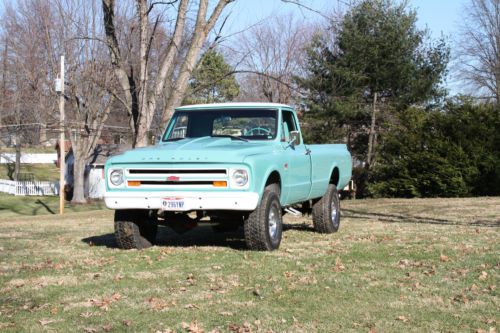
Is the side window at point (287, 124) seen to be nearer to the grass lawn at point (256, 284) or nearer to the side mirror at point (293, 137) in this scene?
the side mirror at point (293, 137)

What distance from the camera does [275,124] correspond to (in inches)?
392

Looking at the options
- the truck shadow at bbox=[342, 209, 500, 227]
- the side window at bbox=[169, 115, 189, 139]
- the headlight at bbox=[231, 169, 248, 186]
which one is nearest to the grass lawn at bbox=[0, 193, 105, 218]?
the truck shadow at bbox=[342, 209, 500, 227]

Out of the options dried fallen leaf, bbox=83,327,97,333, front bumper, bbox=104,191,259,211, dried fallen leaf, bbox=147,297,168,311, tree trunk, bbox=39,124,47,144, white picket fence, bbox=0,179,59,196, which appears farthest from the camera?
white picket fence, bbox=0,179,59,196

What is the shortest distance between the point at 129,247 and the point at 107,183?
0.98m

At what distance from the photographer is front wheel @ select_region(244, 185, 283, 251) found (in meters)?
8.66

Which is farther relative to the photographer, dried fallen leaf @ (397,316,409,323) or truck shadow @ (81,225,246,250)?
truck shadow @ (81,225,246,250)

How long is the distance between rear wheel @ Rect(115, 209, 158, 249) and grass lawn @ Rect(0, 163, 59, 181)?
5563cm

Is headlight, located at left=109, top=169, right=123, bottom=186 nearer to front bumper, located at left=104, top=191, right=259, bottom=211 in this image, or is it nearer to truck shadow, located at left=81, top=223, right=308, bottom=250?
front bumper, located at left=104, top=191, right=259, bottom=211

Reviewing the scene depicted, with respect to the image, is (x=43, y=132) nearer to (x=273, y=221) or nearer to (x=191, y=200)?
(x=273, y=221)

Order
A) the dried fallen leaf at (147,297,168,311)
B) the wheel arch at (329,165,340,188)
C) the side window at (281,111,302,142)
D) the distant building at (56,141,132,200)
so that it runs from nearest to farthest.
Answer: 1. the dried fallen leaf at (147,297,168,311)
2. the side window at (281,111,302,142)
3. the wheel arch at (329,165,340,188)
4. the distant building at (56,141,132,200)

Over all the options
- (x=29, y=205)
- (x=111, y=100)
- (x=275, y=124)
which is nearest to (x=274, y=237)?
(x=275, y=124)

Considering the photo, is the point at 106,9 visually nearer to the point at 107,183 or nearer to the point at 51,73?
the point at 107,183

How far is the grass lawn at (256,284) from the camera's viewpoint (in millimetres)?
5613

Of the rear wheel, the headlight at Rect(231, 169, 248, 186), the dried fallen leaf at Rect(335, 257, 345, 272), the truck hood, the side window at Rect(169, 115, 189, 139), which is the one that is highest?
the side window at Rect(169, 115, 189, 139)
